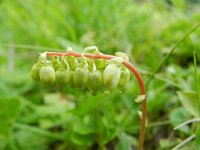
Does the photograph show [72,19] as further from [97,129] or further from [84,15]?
[97,129]

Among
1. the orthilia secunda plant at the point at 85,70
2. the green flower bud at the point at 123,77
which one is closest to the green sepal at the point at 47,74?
the orthilia secunda plant at the point at 85,70

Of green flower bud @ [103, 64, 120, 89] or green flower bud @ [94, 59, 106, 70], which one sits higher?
green flower bud @ [94, 59, 106, 70]

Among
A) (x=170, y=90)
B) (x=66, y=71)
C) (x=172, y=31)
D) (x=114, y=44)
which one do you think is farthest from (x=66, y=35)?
(x=66, y=71)

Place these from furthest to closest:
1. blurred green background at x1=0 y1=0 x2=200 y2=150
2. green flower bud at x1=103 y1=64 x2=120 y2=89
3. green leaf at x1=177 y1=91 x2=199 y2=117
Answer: blurred green background at x1=0 y1=0 x2=200 y2=150 → green leaf at x1=177 y1=91 x2=199 y2=117 → green flower bud at x1=103 y1=64 x2=120 y2=89

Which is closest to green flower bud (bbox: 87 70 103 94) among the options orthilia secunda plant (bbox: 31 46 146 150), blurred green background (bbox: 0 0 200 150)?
orthilia secunda plant (bbox: 31 46 146 150)

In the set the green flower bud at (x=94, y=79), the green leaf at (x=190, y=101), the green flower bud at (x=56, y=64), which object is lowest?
the green leaf at (x=190, y=101)

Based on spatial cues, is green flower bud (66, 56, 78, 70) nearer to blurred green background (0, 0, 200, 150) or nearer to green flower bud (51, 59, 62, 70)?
green flower bud (51, 59, 62, 70)

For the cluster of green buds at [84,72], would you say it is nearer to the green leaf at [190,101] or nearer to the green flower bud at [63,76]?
the green flower bud at [63,76]
